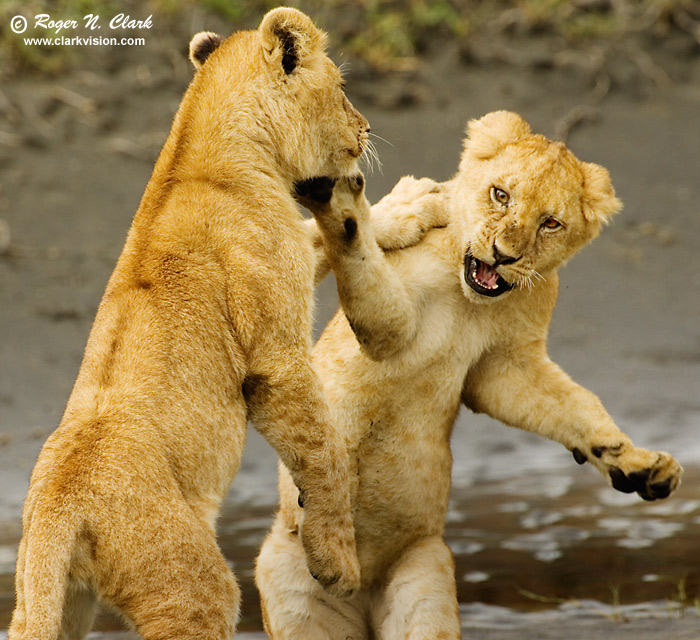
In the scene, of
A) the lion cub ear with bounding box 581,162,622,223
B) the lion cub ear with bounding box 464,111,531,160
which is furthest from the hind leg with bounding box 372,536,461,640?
the lion cub ear with bounding box 464,111,531,160

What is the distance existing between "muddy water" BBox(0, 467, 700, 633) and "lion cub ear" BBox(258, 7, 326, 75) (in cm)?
254

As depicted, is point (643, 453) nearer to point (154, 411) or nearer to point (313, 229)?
point (313, 229)

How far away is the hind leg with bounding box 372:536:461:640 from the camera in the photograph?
475 centimetres

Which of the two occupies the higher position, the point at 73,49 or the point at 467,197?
the point at 73,49

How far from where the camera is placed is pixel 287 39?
4367mm

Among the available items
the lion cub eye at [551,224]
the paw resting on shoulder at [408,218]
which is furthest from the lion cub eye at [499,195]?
the paw resting on shoulder at [408,218]

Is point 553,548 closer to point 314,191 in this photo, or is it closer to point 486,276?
point 486,276

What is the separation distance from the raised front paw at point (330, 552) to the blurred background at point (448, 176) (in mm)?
1818

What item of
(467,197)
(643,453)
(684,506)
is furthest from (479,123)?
(684,506)

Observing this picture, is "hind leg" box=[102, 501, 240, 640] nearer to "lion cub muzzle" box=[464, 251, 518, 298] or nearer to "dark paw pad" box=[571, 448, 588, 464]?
"lion cub muzzle" box=[464, 251, 518, 298]

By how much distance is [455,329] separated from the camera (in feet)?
16.0

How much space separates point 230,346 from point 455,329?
1.16 meters

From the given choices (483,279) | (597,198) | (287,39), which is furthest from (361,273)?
(597,198)

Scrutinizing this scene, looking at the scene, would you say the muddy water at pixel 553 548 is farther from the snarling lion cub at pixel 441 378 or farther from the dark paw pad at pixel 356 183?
the dark paw pad at pixel 356 183
